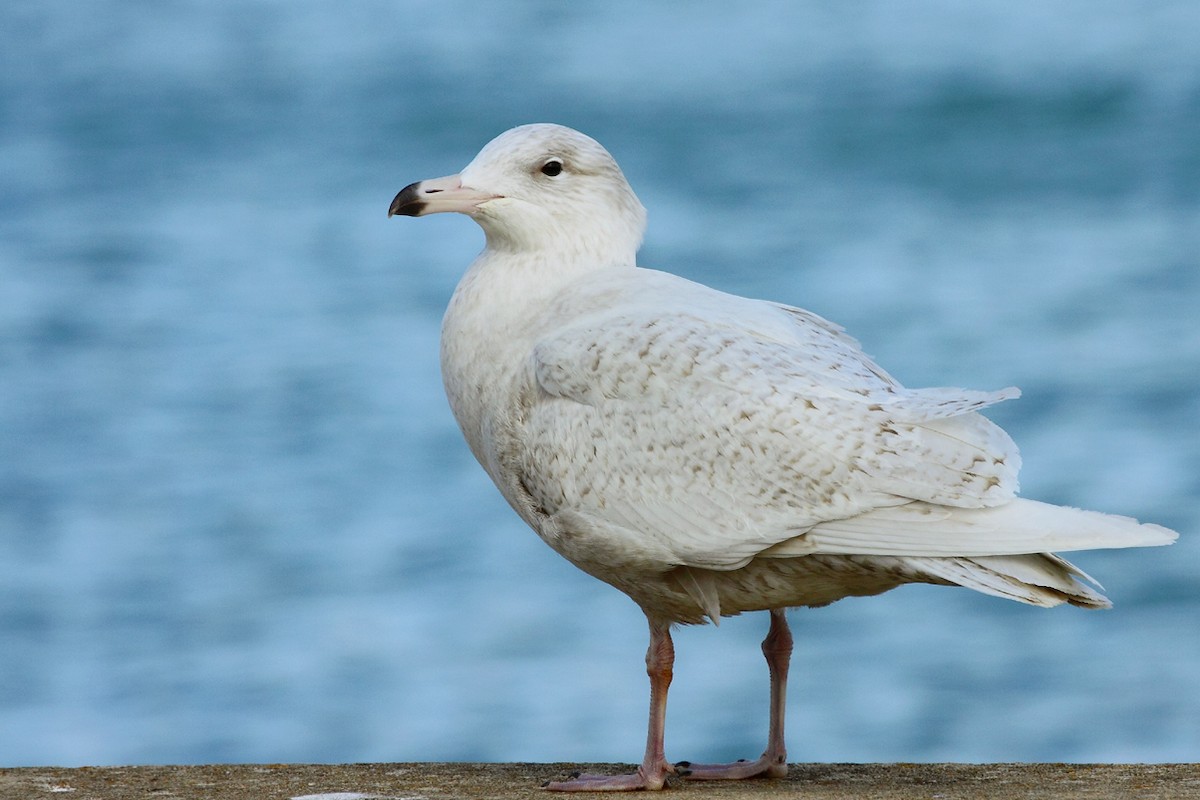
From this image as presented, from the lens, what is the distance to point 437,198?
18.8 ft

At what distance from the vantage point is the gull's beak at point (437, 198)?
570cm

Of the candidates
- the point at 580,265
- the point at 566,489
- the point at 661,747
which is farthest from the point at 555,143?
the point at 661,747

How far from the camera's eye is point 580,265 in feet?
19.3

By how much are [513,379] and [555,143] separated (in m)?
0.86

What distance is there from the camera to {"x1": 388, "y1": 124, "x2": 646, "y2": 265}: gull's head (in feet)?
19.1

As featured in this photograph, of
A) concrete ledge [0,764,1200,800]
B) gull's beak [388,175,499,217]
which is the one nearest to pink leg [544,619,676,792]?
concrete ledge [0,764,1200,800]

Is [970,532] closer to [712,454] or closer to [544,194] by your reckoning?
[712,454]

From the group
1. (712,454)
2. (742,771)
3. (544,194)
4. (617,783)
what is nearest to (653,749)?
(617,783)

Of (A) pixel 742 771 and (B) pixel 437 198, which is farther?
(B) pixel 437 198

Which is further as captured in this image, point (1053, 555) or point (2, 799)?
point (2, 799)

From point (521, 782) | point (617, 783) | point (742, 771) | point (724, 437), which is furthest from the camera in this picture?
point (742, 771)

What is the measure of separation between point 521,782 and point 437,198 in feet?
5.96

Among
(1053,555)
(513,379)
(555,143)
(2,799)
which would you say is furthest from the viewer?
(555,143)

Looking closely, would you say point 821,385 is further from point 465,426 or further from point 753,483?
point 465,426
